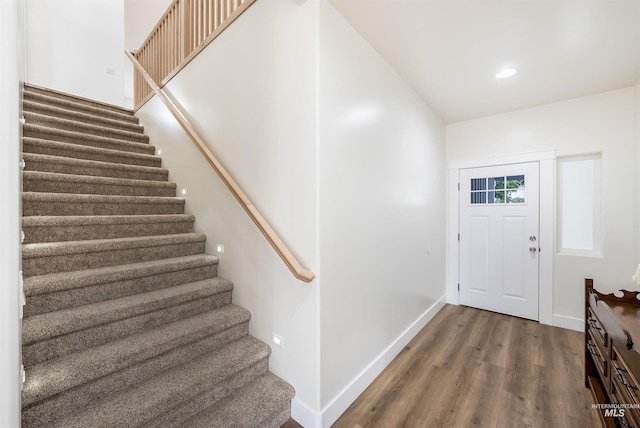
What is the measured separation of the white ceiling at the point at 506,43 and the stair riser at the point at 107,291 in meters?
2.21

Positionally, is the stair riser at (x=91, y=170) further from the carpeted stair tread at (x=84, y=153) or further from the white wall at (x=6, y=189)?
the white wall at (x=6, y=189)

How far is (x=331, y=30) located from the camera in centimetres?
170

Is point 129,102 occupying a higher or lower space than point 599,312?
higher

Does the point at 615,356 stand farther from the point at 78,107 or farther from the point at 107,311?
the point at 78,107

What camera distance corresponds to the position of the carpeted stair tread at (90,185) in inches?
81.0

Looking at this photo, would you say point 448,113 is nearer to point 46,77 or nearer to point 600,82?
point 600,82

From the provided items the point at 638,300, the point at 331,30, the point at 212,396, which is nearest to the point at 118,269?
the point at 212,396

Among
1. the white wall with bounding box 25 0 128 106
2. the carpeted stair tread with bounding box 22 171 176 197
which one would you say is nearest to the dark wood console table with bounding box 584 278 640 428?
the carpeted stair tread with bounding box 22 171 176 197

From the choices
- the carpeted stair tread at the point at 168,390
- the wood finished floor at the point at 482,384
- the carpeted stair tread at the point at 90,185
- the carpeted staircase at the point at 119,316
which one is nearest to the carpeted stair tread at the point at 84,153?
the carpeted staircase at the point at 119,316

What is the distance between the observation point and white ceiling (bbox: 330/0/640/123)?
1.72 metres

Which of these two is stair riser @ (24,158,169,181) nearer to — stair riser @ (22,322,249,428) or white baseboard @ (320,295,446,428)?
stair riser @ (22,322,249,428)

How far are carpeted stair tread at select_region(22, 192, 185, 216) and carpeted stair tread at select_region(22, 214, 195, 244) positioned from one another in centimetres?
22

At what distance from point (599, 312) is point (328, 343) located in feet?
5.49

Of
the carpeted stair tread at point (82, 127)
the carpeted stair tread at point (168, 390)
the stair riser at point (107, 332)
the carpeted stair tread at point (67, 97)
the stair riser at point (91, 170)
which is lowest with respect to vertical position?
the carpeted stair tread at point (168, 390)
